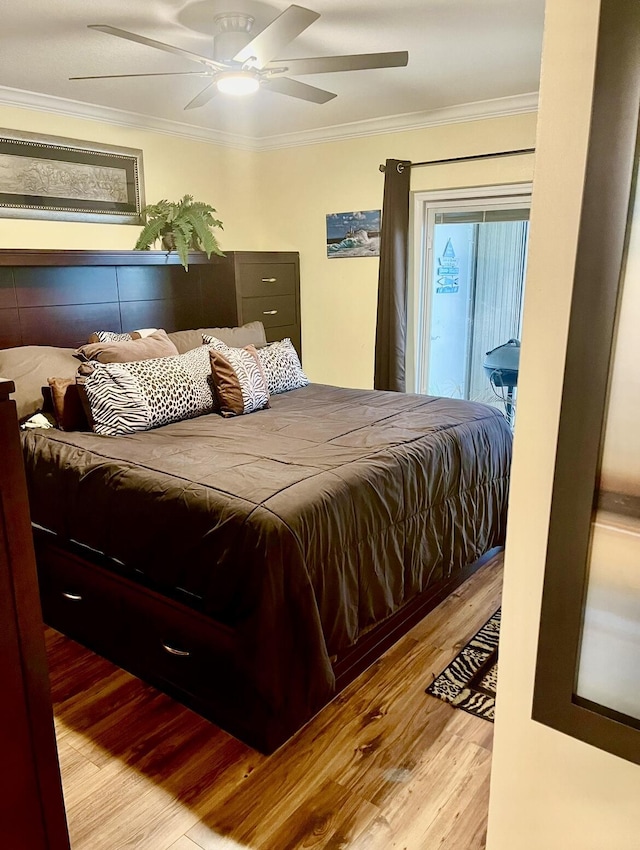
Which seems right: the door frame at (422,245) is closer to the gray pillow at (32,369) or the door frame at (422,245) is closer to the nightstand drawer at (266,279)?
the nightstand drawer at (266,279)

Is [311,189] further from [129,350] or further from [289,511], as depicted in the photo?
[289,511]

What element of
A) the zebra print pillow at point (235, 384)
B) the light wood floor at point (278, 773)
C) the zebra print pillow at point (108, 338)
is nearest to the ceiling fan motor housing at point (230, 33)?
the zebra print pillow at point (235, 384)

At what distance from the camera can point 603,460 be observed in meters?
0.81

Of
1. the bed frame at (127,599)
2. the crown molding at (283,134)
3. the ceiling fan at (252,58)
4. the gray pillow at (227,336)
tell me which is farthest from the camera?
the gray pillow at (227,336)

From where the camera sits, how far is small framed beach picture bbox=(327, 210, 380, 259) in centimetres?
426

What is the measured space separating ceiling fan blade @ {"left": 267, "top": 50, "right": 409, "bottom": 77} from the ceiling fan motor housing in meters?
0.17

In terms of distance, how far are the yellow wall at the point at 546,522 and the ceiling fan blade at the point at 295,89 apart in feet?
6.90

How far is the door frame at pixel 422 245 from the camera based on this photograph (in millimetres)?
3795

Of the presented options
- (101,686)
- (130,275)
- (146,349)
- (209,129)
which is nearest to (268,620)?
(101,686)

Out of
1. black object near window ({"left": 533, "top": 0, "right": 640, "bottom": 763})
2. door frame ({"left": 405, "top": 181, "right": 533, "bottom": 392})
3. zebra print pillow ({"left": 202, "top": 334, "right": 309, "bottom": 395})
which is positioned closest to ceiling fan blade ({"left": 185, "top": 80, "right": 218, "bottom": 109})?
zebra print pillow ({"left": 202, "top": 334, "right": 309, "bottom": 395})

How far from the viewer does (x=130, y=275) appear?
3857 millimetres

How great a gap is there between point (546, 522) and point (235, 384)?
2.34 m

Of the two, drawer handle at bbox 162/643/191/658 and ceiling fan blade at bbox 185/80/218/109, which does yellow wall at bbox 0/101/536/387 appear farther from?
drawer handle at bbox 162/643/191/658

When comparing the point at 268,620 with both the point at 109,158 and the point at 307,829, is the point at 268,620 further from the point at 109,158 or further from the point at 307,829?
the point at 109,158
